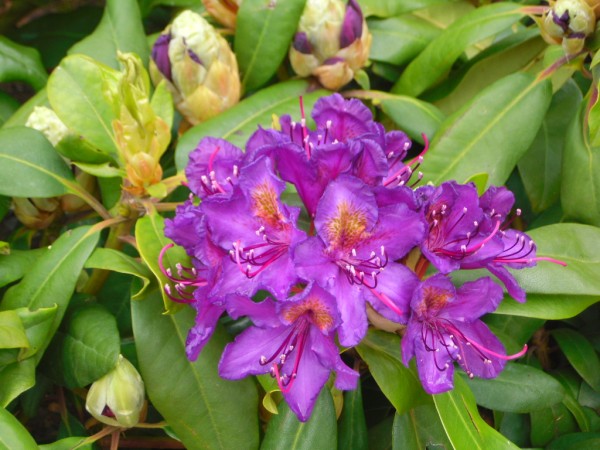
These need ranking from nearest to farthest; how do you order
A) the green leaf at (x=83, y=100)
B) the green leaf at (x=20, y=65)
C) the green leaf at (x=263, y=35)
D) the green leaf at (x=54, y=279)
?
the green leaf at (x=54, y=279)
the green leaf at (x=83, y=100)
the green leaf at (x=263, y=35)
the green leaf at (x=20, y=65)

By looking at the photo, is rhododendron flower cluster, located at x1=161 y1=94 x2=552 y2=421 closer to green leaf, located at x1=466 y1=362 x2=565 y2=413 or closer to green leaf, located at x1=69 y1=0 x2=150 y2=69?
green leaf, located at x1=466 y1=362 x2=565 y2=413

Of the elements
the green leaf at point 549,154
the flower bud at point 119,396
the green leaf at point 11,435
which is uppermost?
the green leaf at point 549,154

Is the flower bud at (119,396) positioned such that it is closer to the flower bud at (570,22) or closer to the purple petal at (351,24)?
the purple petal at (351,24)

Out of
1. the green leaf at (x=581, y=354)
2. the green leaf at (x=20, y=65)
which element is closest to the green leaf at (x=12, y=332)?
the green leaf at (x=20, y=65)

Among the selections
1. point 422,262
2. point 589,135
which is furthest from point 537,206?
point 422,262

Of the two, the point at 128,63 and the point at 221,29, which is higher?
the point at 128,63

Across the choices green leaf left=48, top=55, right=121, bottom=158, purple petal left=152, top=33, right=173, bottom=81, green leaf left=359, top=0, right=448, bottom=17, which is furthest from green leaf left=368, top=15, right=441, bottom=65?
green leaf left=48, top=55, right=121, bottom=158

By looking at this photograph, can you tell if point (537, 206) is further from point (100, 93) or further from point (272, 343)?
point (100, 93)
